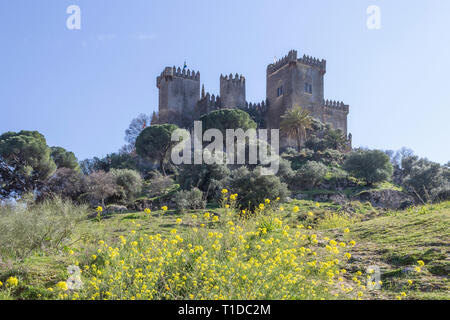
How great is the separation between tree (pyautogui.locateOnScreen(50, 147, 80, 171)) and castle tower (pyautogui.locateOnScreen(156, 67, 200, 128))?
54.6 ft

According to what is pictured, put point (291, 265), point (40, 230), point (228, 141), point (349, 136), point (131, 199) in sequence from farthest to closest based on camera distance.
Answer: point (349, 136) < point (228, 141) < point (131, 199) < point (40, 230) < point (291, 265)

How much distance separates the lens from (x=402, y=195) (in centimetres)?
2248

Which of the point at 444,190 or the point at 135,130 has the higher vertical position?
the point at 135,130

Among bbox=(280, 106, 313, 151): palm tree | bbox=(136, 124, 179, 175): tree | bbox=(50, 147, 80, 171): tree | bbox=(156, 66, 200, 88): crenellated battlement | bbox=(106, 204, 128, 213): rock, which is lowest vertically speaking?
bbox=(106, 204, 128, 213): rock

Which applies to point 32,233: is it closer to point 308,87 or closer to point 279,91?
point 279,91

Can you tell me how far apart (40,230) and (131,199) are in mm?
19217

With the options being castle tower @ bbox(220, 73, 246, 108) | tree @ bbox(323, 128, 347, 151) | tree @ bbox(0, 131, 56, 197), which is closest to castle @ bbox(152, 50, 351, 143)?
castle tower @ bbox(220, 73, 246, 108)

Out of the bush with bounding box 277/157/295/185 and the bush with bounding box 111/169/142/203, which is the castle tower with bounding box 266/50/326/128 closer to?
the bush with bounding box 277/157/295/185

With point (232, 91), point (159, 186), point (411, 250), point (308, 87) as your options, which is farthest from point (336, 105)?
point (411, 250)

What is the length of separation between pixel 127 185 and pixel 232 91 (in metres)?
29.2

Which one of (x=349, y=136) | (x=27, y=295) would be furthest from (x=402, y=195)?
(x=349, y=136)

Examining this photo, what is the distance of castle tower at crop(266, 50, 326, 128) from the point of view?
4934cm

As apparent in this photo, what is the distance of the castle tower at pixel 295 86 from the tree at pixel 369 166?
18470mm

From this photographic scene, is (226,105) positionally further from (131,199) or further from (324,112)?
(131,199)
